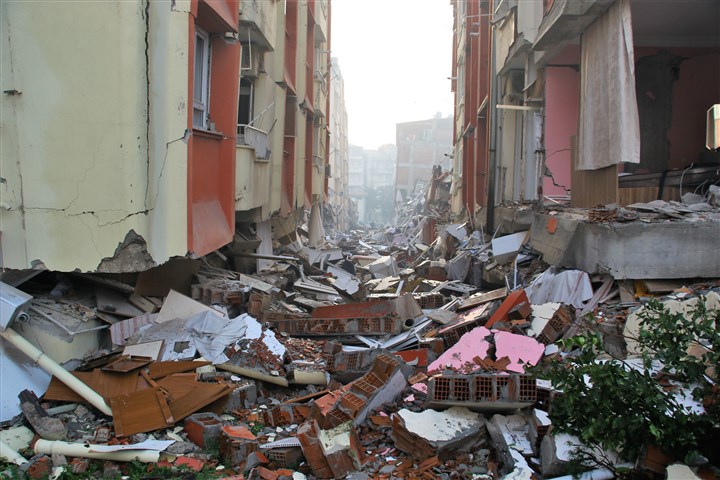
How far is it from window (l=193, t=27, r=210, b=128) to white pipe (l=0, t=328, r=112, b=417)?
151 inches

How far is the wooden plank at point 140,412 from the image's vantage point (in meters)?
5.29

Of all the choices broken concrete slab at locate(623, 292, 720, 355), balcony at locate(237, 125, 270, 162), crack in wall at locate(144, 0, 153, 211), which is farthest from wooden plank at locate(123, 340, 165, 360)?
broken concrete slab at locate(623, 292, 720, 355)

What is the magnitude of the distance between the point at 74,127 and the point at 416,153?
56.3 m

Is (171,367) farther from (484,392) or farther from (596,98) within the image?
(596,98)

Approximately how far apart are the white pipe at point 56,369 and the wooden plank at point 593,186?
7.02 meters

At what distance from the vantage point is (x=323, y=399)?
5.80 m

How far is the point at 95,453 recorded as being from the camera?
4.78 metres

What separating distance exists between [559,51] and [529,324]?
661 centimetres

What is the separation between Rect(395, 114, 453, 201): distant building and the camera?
60.6 meters

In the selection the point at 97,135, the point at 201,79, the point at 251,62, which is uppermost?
the point at 251,62

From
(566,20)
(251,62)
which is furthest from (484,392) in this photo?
(251,62)

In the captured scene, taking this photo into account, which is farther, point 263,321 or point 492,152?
point 492,152

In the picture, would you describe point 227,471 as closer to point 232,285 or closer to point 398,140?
point 232,285

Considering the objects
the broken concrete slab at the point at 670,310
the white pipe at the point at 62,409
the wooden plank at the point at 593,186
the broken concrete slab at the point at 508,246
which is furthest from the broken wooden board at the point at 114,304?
the wooden plank at the point at 593,186
